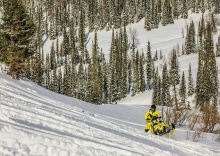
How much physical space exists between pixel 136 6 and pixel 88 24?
23.5m

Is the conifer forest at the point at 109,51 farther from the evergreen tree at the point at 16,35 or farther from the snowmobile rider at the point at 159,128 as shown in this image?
the snowmobile rider at the point at 159,128

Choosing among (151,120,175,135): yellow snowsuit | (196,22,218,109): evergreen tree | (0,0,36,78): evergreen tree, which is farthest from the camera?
(196,22,218,109): evergreen tree

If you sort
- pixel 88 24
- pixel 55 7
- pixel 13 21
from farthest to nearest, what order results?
pixel 55 7 < pixel 88 24 < pixel 13 21

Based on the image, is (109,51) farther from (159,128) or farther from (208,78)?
(159,128)

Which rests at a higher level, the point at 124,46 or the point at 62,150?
the point at 124,46

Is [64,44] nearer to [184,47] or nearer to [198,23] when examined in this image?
[184,47]

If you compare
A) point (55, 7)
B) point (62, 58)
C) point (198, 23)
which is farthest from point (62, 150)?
point (55, 7)

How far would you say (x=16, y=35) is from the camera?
25.0m

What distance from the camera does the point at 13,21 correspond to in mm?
25125

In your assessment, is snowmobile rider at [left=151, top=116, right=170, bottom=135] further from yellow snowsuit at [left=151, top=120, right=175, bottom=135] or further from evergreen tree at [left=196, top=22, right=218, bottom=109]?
evergreen tree at [left=196, top=22, right=218, bottom=109]

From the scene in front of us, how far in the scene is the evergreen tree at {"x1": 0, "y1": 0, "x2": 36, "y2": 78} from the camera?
24344 millimetres

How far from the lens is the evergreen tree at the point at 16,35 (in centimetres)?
2434

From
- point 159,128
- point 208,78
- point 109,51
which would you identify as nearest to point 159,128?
point 159,128

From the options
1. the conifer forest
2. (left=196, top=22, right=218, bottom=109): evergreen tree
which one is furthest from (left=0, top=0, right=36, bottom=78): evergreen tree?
(left=196, top=22, right=218, bottom=109): evergreen tree
